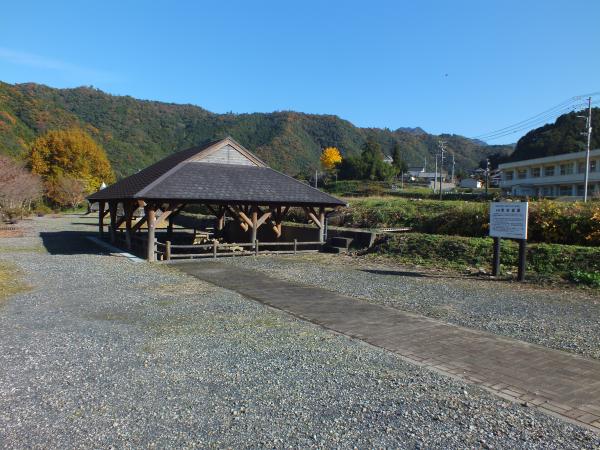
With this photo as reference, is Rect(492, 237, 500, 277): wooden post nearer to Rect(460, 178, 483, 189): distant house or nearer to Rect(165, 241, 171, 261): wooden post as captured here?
Rect(165, 241, 171, 261): wooden post

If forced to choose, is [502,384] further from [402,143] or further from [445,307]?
[402,143]

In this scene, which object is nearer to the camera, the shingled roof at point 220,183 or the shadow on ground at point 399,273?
the shadow on ground at point 399,273

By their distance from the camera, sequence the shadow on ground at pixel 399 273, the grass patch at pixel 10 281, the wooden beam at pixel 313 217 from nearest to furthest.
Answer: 1. the grass patch at pixel 10 281
2. the shadow on ground at pixel 399 273
3. the wooden beam at pixel 313 217

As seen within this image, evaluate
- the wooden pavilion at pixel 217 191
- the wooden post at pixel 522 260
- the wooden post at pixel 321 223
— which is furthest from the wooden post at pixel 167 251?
the wooden post at pixel 522 260

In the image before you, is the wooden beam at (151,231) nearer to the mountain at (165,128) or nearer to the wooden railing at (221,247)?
the wooden railing at (221,247)

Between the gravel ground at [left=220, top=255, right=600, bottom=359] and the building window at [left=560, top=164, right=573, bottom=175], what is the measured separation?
44.0m

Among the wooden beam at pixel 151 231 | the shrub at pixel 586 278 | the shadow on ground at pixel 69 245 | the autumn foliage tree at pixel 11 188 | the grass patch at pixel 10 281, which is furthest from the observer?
the autumn foliage tree at pixel 11 188

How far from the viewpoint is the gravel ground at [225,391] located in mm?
3492

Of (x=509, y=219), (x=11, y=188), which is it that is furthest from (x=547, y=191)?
(x=11, y=188)

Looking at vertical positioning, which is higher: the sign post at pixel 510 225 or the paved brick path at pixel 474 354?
the sign post at pixel 510 225

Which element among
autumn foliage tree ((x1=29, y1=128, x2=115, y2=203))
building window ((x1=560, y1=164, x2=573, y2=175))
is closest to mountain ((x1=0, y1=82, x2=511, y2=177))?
autumn foliage tree ((x1=29, y1=128, x2=115, y2=203))

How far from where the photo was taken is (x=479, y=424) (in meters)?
3.73

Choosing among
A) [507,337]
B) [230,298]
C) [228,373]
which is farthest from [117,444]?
[230,298]

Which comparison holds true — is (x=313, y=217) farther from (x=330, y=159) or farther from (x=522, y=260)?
(x=330, y=159)
